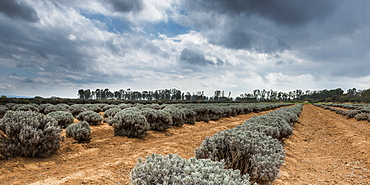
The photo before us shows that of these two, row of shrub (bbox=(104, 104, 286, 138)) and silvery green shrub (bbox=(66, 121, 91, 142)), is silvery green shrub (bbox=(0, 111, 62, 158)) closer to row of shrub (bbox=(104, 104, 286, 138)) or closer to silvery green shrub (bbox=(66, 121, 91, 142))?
silvery green shrub (bbox=(66, 121, 91, 142))

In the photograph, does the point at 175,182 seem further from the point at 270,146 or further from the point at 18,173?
the point at 18,173

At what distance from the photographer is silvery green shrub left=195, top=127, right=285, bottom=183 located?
3.41 m

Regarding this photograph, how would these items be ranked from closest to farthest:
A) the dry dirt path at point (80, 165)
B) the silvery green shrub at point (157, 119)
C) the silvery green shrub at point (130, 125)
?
the dry dirt path at point (80, 165), the silvery green shrub at point (130, 125), the silvery green shrub at point (157, 119)

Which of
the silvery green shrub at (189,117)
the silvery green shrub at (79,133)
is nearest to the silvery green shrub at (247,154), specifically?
the silvery green shrub at (79,133)

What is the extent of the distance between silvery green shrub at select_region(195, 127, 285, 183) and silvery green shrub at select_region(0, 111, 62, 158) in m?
4.87

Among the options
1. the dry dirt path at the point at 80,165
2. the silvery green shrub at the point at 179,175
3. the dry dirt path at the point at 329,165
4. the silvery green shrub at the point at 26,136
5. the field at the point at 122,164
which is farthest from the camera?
the silvery green shrub at the point at 26,136

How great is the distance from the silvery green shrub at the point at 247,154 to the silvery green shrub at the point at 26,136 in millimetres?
4870

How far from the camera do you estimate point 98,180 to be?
Result: 372 centimetres

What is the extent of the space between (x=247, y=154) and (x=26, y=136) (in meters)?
6.07

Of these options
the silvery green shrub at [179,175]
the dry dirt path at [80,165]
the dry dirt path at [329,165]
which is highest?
the silvery green shrub at [179,175]

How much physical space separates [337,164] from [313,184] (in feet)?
9.60

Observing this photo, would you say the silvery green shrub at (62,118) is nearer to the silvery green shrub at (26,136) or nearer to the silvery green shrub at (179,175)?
the silvery green shrub at (26,136)

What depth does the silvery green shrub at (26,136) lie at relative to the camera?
5.12 metres

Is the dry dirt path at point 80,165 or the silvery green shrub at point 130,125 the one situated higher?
the silvery green shrub at point 130,125
